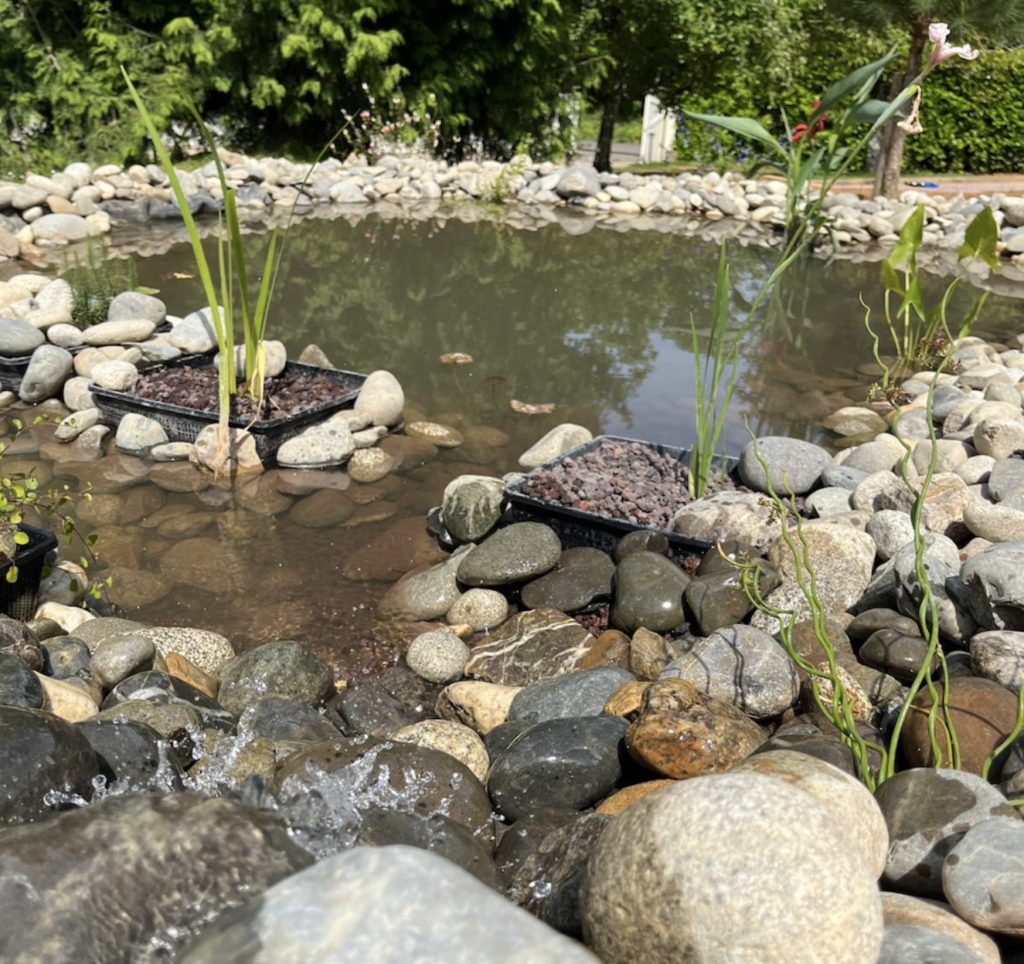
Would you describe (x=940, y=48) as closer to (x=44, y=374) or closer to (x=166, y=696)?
(x=166, y=696)

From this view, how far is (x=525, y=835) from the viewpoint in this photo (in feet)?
8.45

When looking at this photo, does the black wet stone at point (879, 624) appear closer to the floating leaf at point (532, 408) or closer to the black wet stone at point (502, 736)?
the black wet stone at point (502, 736)

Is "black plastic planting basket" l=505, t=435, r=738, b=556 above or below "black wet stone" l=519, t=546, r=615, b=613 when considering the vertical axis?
above

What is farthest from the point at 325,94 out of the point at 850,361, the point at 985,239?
the point at 985,239

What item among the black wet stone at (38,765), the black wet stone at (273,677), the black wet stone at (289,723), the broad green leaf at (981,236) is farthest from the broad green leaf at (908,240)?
the black wet stone at (38,765)

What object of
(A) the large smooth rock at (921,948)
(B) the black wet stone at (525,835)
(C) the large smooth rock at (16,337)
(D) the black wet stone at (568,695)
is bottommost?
(D) the black wet stone at (568,695)

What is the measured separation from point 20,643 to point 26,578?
691 mm

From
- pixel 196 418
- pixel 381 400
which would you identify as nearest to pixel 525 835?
pixel 196 418

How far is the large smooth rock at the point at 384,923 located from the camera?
48.6 inches

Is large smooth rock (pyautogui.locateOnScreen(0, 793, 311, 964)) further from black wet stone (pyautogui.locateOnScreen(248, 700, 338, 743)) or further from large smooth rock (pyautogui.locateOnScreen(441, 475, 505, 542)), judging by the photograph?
large smooth rock (pyautogui.locateOnScreen(441, 475, 505, 542))

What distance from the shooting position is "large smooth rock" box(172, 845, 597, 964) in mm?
1234

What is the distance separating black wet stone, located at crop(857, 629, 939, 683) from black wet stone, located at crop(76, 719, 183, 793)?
6.91ft

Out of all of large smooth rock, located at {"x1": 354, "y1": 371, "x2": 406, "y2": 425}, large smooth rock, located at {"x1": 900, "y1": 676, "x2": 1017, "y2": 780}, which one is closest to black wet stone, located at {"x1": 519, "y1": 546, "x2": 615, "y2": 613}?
large smooth rock, located at {"x1": 900, "y1": 676, "x2": 1017, "y2": 780}

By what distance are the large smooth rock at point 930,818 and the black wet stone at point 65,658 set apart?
96.4 inches
